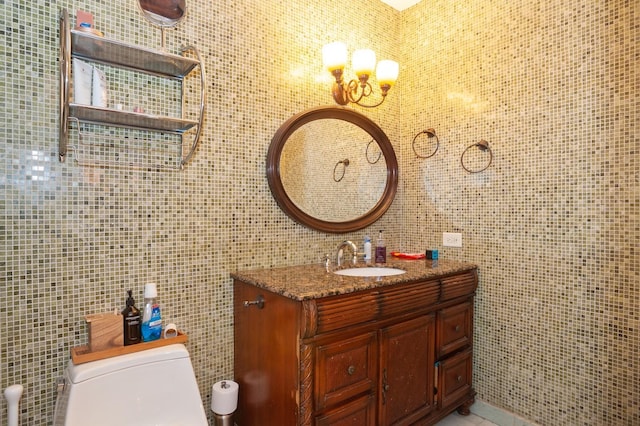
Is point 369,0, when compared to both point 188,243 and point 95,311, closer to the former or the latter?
point 188,243

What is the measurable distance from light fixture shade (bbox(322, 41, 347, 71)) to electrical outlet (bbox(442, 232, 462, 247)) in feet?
4.29

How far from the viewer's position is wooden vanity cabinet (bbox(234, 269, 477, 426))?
1.46 metres

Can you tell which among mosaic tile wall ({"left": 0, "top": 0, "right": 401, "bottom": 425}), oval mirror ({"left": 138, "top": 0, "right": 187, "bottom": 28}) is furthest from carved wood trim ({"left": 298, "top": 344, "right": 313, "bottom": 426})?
oval mirror ({"left": 138, "top": 0, "right": 187, "bottom": 28})

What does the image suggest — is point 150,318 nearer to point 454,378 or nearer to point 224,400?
point 224,400

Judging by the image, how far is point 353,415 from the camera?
5.20 feet

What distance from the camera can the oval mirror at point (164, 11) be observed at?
5.40 ft

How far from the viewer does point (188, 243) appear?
176 centimetres

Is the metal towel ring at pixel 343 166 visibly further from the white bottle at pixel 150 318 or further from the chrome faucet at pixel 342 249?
the white bottle at pixel 150 318

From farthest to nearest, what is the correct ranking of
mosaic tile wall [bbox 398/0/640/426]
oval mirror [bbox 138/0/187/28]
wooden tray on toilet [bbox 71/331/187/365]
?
mosaic tile wall [bbox 398/0/640/426]
oval mirror [bbox 138/0/187/28]
wooden tray on toilet [bbox 71/331/187/365]

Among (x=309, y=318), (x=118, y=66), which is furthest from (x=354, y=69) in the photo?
(x=309, y=318)

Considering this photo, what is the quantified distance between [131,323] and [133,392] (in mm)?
260

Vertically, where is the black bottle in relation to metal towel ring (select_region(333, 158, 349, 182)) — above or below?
below

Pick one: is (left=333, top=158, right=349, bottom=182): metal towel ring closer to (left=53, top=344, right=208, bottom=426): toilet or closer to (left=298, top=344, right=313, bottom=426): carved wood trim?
(left=298, top=344, right=313, bottom=426): carved wood trim

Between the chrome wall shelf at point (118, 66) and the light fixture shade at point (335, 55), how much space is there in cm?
79
